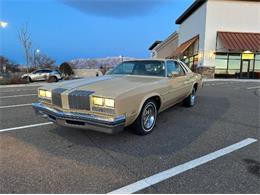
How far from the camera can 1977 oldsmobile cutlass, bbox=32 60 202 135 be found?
3.71m

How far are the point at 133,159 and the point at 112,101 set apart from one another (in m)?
0.97

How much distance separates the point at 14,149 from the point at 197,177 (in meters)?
3.02

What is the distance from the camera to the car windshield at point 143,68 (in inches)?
215

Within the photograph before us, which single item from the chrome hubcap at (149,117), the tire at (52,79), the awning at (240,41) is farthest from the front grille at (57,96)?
the awning at (240,41)

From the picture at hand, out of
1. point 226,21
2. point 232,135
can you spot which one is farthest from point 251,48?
point 232,135

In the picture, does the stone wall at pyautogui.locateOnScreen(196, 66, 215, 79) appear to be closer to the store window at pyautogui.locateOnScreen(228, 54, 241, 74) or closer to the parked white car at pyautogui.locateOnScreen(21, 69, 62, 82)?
the store window at pyautogui.locateOnScreen(228, 54, 241, 74)

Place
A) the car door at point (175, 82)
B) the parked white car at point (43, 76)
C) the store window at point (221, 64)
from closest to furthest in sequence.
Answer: the car door at point (175, 82)
the parked white car at point (43, 76)
the store window at point (221, 64)

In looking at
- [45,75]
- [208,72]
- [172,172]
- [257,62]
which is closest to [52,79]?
[45,75]

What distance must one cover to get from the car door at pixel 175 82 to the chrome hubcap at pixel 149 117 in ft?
2.83

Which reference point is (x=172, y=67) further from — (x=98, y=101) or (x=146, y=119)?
(x=98, y=101)

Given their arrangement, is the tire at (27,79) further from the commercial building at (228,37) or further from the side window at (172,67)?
the side window at (172,67)

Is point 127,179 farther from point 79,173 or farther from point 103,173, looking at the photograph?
point 79,173

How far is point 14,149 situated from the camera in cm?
390

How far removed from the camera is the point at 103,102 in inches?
147
